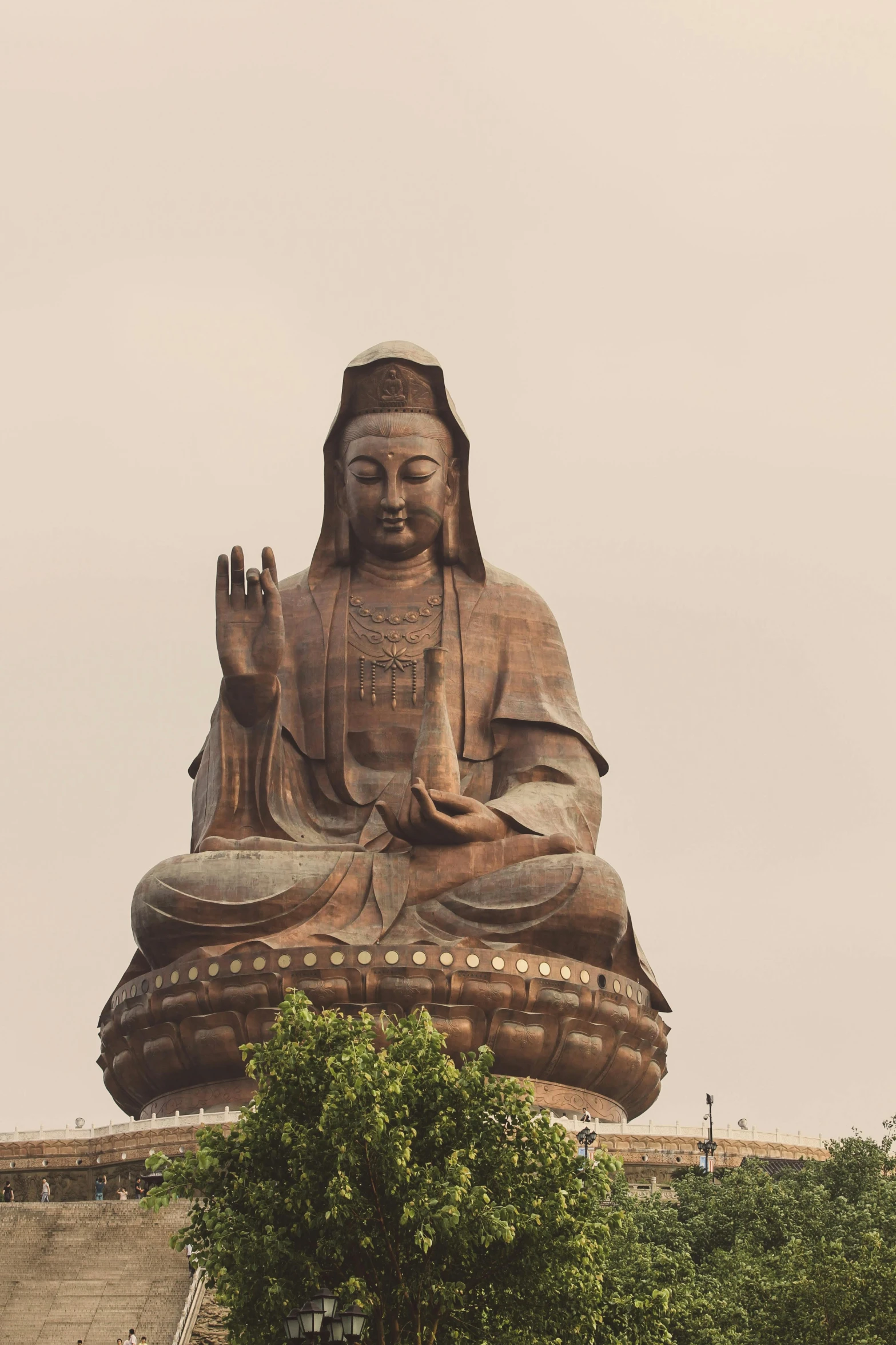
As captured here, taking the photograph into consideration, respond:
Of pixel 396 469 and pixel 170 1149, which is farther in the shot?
pixel 396 469

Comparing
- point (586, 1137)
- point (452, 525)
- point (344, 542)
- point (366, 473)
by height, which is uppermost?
point (366, 473)

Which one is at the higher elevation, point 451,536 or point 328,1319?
point 451,536

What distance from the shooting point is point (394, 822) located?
1139 inches

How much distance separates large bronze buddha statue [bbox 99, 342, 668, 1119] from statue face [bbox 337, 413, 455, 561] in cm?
3

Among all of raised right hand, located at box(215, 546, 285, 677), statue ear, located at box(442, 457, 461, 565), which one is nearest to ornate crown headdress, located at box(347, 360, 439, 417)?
statue ear, located at box(442, 457, 461, 565)

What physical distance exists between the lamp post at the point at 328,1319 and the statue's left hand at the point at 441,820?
12317mm

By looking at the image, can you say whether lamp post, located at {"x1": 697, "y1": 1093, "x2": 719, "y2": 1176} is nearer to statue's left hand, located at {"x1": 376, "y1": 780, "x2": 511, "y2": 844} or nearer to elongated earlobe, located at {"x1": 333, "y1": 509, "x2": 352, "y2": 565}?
statue's left hand, located at {"x1": 376, "y1": 780, "x2": 511, "y2": 844}

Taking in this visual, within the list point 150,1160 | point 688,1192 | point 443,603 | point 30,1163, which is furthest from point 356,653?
point 150,1160

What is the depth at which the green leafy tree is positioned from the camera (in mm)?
16516

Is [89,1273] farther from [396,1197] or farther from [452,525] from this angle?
[452,525]

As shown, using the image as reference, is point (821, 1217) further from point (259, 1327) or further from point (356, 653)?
point (356, 653)

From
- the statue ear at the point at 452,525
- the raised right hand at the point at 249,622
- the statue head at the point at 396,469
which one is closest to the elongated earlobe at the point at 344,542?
the statue head at the point at 396,469

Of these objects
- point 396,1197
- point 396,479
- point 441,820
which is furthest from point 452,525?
point 396,1197

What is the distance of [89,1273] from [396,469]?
11829 mm
